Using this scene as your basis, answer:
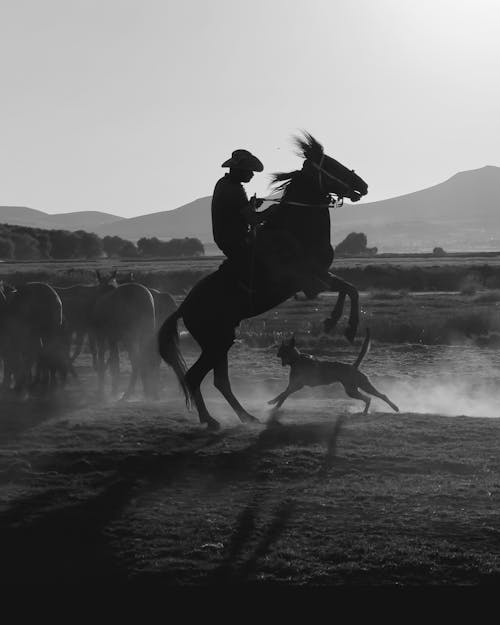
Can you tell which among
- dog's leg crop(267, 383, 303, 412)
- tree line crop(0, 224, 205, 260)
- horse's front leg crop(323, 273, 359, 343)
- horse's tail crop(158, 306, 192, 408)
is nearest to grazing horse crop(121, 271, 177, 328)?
dog's leg crop(267, 383, 303, 412)

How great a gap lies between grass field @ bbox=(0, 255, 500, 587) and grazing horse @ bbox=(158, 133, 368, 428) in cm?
93

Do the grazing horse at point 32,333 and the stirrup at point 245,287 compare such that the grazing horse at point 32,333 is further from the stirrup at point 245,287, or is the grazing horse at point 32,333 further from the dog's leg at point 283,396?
the stirrup at point 245,287

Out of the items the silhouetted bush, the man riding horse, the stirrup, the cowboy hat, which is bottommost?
the silhouetted bush

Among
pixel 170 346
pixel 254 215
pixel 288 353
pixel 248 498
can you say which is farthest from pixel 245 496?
pixel 288 353

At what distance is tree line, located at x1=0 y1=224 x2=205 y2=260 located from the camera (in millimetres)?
107750

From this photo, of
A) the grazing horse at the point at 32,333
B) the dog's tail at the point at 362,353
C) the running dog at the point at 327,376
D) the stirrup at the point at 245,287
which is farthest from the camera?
the grazing horse at the point at 32,333

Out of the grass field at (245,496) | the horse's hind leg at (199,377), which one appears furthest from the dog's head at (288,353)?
the horse's hind leg at (199,377)

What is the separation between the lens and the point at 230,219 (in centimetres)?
1102

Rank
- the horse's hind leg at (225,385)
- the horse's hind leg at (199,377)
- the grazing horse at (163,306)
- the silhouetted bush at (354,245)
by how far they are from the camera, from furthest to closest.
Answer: the silhouetted bush at (354,245)
the grazing horse at (163,306)
the horse's hind leg at (225,385)
the horse's hind leg at (199,377)

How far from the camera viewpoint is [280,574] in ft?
21.4

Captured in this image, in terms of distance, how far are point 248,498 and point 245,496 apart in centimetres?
7

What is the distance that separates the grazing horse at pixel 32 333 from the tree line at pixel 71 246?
90528mm

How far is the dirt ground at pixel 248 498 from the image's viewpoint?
6.64 m

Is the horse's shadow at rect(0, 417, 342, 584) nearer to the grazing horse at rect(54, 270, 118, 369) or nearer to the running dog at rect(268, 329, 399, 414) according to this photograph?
the running dog at rect(268, 329, 399, 414)
